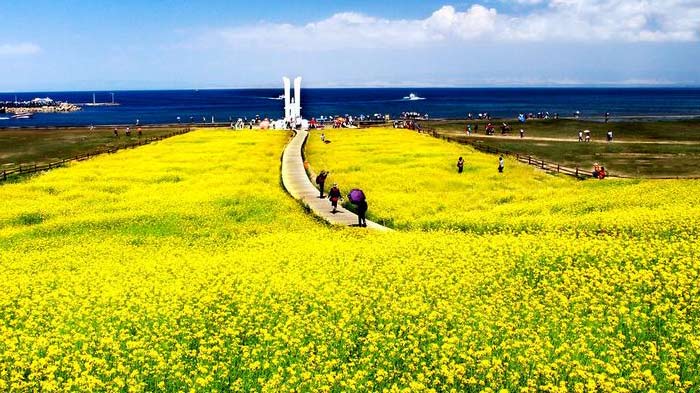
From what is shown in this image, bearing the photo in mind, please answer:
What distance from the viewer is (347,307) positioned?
1552 centimetres

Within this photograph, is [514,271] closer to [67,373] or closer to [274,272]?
[274,272]

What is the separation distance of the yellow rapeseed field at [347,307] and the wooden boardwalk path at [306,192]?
2170 millimetres

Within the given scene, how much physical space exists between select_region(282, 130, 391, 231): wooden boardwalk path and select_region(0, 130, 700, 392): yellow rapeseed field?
217 cm

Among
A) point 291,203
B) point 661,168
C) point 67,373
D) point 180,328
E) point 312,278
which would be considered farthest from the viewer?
point 661,168

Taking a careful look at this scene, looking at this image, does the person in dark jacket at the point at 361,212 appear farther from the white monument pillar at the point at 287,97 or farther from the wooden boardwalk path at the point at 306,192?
the white monument pillar at the point at 287,97

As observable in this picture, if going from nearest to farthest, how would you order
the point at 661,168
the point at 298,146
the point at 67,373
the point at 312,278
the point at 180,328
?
the point at 67,373
the point at 180,328
the point at 312,278
the point at 661,168
the point at 298,146

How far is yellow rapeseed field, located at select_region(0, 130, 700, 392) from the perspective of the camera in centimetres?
1184

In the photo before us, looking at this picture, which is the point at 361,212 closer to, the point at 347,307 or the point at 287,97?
the point at 347,307

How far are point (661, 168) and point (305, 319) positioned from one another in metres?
50.6

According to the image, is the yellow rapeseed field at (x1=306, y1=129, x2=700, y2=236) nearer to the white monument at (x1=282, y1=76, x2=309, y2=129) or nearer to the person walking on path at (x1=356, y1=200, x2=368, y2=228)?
the person walking on path at (x1=356, y1=200, x2=368, y2=228)

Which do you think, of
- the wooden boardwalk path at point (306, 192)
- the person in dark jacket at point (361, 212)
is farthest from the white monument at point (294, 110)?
the person in dark jacket at point (361, 212)

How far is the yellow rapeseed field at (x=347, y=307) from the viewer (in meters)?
11.8

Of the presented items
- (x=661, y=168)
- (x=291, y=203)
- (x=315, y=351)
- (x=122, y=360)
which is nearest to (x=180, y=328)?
(x=122, y=360)

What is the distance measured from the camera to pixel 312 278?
59.3 feet
